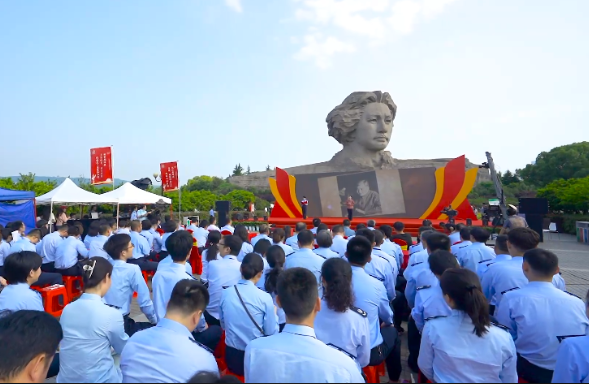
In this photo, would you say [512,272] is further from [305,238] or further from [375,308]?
[305,238]

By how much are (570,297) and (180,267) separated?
2.99m

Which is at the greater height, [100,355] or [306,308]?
[306,308]

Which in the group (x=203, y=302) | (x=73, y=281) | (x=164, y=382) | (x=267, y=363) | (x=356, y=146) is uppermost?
(x=356, y=146)

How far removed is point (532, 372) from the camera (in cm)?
234

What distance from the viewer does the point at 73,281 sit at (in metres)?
5.99

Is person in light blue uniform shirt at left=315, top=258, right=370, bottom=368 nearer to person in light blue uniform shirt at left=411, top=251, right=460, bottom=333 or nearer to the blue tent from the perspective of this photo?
person in light blue uniform shirt at left=411, top=251, right=460, bottom=333

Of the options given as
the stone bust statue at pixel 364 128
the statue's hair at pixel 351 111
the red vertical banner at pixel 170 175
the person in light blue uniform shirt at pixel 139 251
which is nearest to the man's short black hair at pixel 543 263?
the person in light blue uniform shirt at pixel 139 251

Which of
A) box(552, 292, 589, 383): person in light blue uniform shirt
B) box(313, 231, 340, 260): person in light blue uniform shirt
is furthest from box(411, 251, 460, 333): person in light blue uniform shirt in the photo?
box(313, 231, 340, 260): person in light blue uniform shirt

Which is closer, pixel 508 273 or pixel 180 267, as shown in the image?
pixel 508 273

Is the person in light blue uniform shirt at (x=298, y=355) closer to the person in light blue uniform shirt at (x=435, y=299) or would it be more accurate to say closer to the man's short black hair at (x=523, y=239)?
the person in light blue uniform shirt at (x=435, y=299)

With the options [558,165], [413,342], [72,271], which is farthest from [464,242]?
[558,165]

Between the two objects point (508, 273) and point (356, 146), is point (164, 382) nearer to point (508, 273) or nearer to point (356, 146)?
point (508, 273)

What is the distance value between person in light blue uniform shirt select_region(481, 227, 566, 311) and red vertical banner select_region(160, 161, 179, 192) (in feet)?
→ 43.0

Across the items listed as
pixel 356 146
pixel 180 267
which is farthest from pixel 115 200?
pixel 356 146
